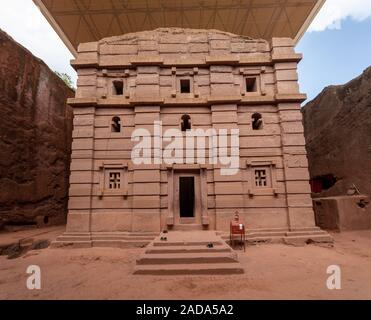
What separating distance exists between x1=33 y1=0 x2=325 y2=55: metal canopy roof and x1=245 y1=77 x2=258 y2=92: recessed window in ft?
37.9

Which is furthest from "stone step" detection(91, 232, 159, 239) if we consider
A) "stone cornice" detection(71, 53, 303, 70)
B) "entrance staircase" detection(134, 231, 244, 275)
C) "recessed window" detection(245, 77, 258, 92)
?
"recessed window" detection(245, 77, 258, 92)

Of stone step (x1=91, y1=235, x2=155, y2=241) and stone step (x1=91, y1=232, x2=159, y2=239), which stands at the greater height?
stone step (x1=91, y1=232, x2=159, y2=239)

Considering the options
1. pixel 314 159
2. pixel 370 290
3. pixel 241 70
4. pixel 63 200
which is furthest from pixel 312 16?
pixel 63 200

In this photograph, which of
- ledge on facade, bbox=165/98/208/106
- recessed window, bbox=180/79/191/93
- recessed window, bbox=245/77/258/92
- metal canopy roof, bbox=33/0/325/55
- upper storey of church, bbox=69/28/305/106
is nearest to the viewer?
ledge on facade, bbox=165/98/208/106

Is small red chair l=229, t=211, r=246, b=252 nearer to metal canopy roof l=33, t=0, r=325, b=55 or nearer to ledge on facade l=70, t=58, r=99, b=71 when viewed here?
ledge on facade l=70, t=58, r=99, b=71

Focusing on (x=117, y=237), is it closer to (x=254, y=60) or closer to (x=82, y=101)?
(x=82, y=101)

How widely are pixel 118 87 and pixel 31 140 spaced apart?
24.4 ft

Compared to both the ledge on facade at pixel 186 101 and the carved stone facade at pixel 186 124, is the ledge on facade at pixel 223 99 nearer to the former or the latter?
the carved stone facade at pixel 186 124

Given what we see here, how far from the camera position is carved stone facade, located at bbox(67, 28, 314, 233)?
11.2 meters

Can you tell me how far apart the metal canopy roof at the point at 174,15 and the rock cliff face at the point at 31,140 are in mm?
7374

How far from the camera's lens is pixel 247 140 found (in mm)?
11961

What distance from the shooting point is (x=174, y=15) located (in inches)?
842

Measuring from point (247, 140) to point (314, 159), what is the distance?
11.9 meters

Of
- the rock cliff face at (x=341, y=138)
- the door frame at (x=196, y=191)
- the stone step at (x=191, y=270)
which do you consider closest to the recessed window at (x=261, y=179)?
the door frame at (x=196, y=191)
